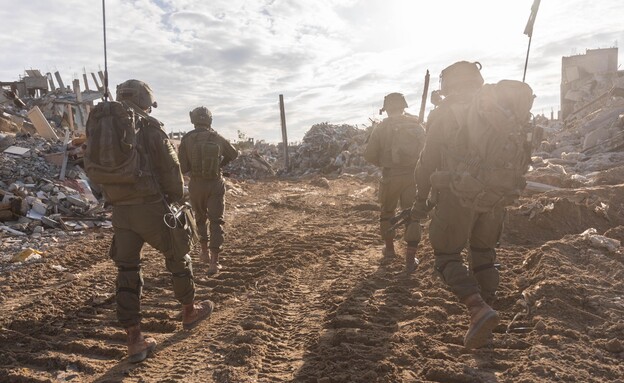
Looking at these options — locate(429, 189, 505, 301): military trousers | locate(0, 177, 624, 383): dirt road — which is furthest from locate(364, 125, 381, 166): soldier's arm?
locate(429, 189, 505, 301): military trousers

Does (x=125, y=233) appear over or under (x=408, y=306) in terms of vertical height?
over

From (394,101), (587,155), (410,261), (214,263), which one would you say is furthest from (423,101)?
(214,263)

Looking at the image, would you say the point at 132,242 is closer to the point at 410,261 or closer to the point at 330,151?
the point at 410,261

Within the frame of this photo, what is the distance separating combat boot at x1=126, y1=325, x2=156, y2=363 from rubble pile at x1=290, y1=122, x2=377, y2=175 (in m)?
18.2

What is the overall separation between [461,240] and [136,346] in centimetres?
251

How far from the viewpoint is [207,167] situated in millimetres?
5242

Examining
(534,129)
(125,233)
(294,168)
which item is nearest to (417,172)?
(534,129)

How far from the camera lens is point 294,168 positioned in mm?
23891

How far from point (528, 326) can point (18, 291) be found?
5.36 meters

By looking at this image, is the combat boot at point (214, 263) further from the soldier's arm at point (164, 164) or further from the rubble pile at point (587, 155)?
the rubble pile at point (587, 155)

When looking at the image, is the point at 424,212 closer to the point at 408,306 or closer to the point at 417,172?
the point at 417,172

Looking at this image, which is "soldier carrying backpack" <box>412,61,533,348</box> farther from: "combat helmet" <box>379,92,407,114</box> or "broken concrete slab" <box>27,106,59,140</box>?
"broken concrete slab" <box>27,106,59,140</box>

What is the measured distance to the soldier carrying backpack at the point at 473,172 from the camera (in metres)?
3.04

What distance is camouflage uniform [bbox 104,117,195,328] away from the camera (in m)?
3.25
